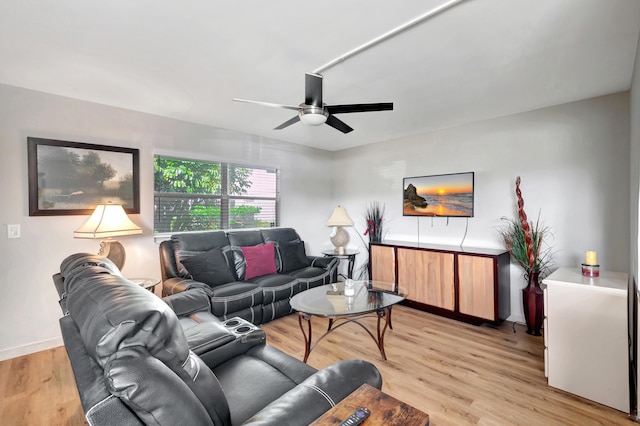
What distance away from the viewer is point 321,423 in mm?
907

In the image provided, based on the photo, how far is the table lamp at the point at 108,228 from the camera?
273 centimetres

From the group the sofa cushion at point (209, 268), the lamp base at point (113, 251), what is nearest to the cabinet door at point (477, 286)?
the sofa cushion at point (209, 268)

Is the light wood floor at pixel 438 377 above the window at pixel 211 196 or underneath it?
underneath

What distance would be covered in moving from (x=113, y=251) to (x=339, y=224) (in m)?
2.86

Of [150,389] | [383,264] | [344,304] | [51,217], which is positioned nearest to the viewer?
[150,389]

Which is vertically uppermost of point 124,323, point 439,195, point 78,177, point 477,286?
point 78,177

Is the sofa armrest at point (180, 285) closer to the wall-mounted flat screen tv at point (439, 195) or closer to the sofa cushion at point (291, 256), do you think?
the sofa cushion at point (291, 256)

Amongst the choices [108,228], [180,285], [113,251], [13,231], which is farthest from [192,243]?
[13,231]

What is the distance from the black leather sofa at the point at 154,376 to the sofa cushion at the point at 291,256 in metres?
2.54

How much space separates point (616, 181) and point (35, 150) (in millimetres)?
5503

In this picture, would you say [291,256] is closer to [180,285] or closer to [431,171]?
[180,285]

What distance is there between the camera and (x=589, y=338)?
6.84 ft

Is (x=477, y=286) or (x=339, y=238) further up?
(x=339, y=238)

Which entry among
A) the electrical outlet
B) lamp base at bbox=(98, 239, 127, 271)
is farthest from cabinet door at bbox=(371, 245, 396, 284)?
the electrical outlet
